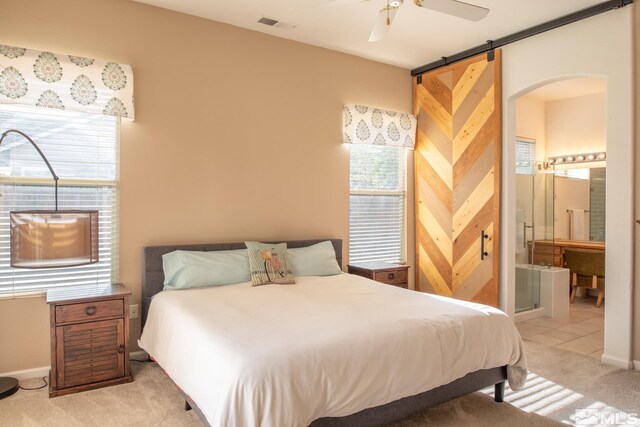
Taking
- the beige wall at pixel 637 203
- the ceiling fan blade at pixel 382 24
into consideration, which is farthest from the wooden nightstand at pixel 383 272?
the ceiling fan blade at pixel 382 24

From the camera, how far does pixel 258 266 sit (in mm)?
3658

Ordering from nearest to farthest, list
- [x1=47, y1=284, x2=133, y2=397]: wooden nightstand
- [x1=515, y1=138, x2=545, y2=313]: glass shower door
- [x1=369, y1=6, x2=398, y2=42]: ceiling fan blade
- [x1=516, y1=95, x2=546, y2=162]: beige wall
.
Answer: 1. [x1=369, y1=6, x2=398, y2=42]: ceiling fan blade
2. [x1=47, y1=284, x2=133, y2=397]: wooden nightstand
3. [x1=515, y1=138, x2=545, y2=313]: glass shower door
4. [x1=516, y1=95, x2=546, y2=162]: beige wall

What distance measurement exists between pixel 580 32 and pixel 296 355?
11.8 feet

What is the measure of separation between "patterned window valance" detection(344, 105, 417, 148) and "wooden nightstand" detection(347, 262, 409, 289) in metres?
1.34

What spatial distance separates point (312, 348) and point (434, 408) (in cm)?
118

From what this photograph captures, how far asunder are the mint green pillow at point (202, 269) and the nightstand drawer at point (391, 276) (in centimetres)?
137

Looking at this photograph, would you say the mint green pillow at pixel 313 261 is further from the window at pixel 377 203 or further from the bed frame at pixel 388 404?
the window at pixel 377 203

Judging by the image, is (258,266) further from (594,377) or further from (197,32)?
(594,377)

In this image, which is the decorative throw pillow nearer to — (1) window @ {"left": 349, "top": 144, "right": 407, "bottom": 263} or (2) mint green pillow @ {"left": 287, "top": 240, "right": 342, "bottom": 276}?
(2) mint green pillow @ {"left": 287, "top": 240, "right": 342, "bottom": 276}

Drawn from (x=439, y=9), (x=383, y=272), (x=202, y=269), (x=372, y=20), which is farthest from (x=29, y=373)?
(x=372, y=20)

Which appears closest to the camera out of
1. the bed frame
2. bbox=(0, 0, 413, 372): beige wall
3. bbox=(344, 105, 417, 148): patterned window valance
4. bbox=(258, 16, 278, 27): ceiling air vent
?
the bed frame

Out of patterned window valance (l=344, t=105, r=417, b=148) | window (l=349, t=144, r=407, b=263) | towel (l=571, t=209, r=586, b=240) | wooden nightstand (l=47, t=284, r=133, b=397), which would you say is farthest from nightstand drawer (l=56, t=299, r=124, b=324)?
towel (l=571, t=209, r=586, b=240)

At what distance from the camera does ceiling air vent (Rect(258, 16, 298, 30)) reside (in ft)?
12.9

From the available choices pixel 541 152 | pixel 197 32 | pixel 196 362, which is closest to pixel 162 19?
pixel 197 32
